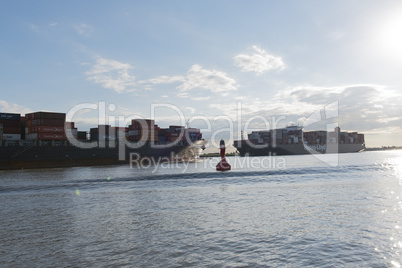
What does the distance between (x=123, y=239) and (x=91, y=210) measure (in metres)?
6.17

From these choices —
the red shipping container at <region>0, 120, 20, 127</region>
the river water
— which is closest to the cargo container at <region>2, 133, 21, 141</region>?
the red shipping container at <region>0, 120, 20, 127</region>

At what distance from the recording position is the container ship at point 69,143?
50.3m

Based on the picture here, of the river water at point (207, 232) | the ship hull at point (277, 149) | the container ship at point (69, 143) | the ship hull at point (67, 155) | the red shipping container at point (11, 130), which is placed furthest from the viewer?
the ship hull at point (277, 149)

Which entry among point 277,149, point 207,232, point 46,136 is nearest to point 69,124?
point 46,136

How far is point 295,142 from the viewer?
398 feet

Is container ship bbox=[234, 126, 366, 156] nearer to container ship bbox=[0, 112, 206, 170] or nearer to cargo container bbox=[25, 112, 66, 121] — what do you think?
container ship bbox=[0, 112, 206, 170]

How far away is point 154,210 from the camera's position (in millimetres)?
13852

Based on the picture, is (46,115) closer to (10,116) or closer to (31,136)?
(31,136)

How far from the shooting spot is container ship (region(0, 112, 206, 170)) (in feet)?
165

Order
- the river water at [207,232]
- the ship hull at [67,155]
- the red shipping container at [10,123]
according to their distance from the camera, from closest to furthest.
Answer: the river water at [207,232] → the ship hull at [67,155] → the red shipping container at [10,123]

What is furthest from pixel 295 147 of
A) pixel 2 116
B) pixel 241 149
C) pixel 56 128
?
pixel 2 116

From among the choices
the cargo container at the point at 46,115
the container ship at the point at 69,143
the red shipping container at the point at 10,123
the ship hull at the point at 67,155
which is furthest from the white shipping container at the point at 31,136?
the cargo container at the point at 46,115

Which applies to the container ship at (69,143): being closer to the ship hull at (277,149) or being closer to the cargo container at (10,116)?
the cargo container at (10,116)

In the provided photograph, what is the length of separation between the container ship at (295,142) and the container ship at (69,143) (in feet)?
166
